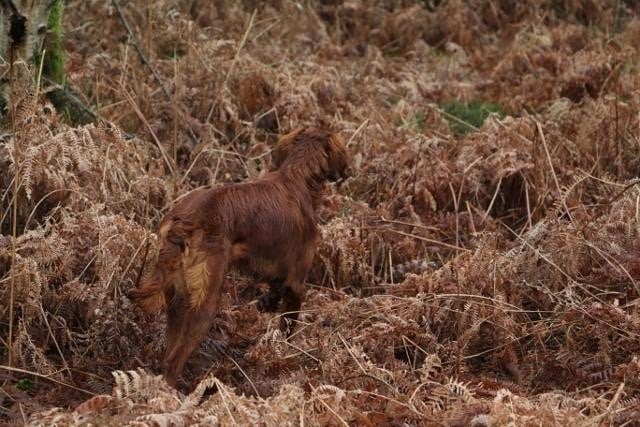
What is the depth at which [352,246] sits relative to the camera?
20.8ft

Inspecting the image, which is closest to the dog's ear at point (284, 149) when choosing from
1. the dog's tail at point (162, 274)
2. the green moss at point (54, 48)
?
the dog's tail at point (162, 274)

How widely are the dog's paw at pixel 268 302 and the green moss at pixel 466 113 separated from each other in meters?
3.13

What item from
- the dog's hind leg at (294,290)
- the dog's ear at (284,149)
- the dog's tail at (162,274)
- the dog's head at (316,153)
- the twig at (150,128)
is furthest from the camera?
the twig at (150,128)

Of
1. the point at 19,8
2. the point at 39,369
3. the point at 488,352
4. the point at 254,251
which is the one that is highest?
the point at 19,8

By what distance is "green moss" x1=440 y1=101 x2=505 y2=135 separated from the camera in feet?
29.1

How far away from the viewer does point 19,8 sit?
20.2 ft

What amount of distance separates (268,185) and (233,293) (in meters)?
1.00

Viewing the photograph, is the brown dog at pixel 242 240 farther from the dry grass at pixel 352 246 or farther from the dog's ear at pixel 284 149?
the dry grass at pixel 352 246

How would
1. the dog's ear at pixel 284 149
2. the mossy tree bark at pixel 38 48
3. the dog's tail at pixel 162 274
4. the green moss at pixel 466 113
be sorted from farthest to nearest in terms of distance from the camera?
1. the green moss at pixel 466 113
2. the mossy tree bark at pixel 38 48
3. the dog's ear at pixel 284 149
4. the dog's tail at pixel 162 274

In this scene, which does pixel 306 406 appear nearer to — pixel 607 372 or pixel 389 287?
pixel 607 372

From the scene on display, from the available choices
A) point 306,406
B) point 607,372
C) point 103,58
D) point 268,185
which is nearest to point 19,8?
point 268,185

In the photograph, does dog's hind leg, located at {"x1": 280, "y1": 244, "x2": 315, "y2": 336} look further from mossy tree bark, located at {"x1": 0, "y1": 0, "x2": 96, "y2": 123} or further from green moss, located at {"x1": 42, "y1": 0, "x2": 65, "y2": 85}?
green moss, located at {"x1": 42, "y1": 0, "x2": 65, "y2": 85}

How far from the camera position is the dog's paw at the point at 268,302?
5586mm

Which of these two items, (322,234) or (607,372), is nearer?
(607,372)
